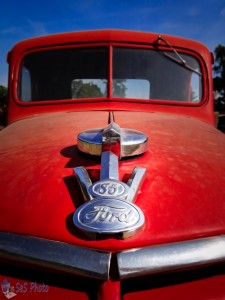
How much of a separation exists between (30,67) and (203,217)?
6.21ft

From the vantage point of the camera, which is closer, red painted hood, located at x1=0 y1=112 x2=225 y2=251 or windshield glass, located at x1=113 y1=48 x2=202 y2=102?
red painted hood, located at x1=0 y1=112 x2=225 y2=251

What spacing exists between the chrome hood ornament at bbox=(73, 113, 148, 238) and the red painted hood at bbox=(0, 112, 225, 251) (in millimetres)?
28

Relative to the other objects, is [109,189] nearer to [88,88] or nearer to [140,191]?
[140,191]

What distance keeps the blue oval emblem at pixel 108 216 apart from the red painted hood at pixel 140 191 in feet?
0.10

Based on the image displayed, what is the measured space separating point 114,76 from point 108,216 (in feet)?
4.97

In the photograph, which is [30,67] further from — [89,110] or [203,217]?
[203,217]

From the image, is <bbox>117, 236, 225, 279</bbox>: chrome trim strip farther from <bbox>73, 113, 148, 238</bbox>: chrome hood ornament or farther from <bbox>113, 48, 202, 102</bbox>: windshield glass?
<bbox>113, 48, 202, 102</bbox>: windshield glass

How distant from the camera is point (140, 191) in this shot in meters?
0.85

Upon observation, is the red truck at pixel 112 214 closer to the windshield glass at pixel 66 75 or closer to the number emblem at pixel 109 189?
the number emblem at pixel 109 189

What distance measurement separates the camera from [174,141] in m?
1.21

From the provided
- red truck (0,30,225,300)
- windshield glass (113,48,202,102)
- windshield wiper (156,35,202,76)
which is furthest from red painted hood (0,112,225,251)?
windshield wiper (156,35,202,76)

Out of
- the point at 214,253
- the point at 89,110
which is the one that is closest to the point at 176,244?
the point at 214,253

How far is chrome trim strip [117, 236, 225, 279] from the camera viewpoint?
70 centimetres

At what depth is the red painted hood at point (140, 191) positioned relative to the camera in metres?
0.76
